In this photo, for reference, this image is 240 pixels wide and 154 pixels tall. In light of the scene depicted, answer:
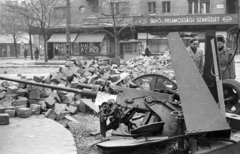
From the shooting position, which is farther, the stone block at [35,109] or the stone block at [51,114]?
the stone block at [35,109]

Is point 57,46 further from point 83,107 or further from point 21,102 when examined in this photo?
point 21,102

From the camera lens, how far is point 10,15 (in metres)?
39.2

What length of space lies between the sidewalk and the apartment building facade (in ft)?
97.3

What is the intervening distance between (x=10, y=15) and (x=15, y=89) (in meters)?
34.1

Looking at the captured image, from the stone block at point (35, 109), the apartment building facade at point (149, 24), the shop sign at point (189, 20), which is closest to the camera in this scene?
the stone block at point (35, 109)

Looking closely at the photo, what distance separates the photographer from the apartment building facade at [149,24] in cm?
3647

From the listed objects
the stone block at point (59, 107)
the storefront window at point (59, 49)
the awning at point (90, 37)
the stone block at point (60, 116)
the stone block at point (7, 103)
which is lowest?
the stone block at point (60, 116)

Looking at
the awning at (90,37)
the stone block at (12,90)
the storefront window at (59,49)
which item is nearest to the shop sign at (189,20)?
the awning at (90,37)

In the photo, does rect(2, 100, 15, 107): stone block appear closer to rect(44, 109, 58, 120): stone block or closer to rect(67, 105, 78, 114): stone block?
rect(44, 109, 58, 120): stone block

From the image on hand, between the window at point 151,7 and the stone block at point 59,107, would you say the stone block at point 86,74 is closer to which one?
the stone block at point 59,107

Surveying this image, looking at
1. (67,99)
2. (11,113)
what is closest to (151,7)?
(67,99)

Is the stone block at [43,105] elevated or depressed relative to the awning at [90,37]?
depressed

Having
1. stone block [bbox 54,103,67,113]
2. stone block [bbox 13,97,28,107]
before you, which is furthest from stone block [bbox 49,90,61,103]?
stone block [bbox 13,97,28,107]

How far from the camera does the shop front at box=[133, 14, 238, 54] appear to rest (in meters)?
36.0
